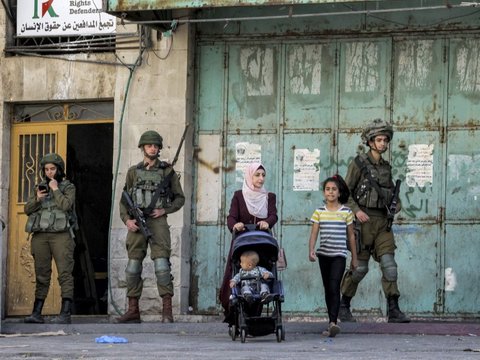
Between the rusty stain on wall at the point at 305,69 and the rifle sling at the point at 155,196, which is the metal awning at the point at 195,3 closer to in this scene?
the rusty stain on wall at the point at 305,69

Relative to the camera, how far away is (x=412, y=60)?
57.2ft

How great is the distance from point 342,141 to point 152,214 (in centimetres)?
279

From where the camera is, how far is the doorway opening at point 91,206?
61.4 feet

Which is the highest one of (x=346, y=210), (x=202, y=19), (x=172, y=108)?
(x=202, y=19)

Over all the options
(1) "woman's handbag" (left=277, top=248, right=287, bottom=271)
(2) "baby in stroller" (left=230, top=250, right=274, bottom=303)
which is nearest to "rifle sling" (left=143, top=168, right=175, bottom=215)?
(2) "baby in stroller" (left=230, top=250, right=274, bottom=303)

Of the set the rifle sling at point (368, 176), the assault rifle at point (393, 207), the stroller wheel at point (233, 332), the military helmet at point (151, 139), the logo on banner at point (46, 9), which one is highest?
the logo on banner at point (46, 9)

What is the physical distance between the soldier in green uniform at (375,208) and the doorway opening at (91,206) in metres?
4.36

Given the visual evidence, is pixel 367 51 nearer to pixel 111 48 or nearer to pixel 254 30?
pixel 254 30

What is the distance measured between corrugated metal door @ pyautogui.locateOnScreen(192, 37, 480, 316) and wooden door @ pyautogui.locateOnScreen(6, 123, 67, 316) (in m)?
2.04

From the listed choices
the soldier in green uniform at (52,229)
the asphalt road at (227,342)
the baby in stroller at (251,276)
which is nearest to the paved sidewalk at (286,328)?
→ the asphalt road at (227,342)

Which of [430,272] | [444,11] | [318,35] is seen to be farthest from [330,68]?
[430,272]

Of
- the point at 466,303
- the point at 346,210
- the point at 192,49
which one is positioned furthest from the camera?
the point at 192,49

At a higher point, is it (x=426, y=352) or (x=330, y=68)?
(x=330, y=68)

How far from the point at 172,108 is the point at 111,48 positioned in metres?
1.19
